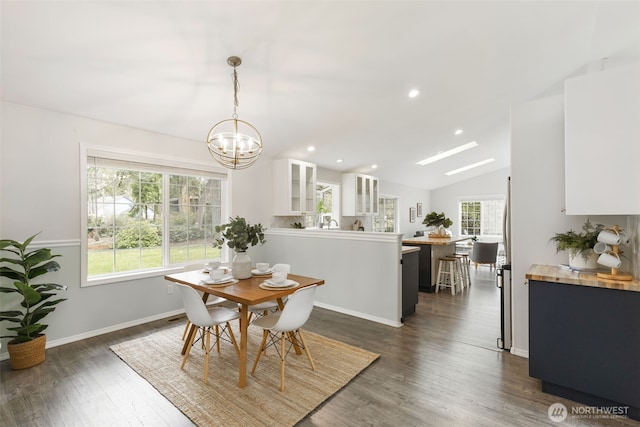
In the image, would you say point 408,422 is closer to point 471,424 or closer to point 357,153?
point 471,424

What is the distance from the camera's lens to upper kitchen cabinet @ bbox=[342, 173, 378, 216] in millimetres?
6289

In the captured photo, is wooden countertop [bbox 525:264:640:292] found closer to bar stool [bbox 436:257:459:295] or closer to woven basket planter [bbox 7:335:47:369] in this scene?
bar stool [bbox 436:257:459:295]

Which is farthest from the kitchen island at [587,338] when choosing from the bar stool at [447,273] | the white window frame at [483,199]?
the white window frame at [483,199]

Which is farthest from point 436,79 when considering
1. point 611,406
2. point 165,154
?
point 165,154

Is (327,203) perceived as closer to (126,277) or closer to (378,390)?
(126,277)

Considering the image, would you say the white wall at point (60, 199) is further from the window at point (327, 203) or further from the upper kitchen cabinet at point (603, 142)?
the upper kitchen cabinet at point (603, 142)

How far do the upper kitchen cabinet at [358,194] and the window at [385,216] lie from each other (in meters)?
0.75

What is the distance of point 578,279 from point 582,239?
0.40 meters

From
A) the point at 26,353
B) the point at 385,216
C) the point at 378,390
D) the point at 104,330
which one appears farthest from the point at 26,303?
the point at 385,216

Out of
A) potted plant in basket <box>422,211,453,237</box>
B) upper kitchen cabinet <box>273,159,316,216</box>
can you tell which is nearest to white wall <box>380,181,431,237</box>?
potted plant in basket <box>422,211,453,237</box>

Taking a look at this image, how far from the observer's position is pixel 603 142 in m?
2.00

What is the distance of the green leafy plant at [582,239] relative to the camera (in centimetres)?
216

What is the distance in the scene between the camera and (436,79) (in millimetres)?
3223

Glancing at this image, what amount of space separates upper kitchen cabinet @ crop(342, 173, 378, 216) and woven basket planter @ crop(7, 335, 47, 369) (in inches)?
200
